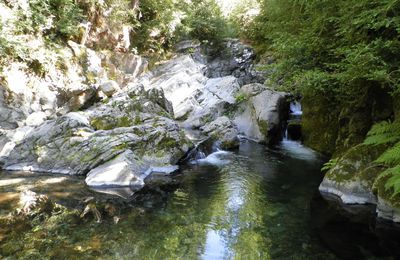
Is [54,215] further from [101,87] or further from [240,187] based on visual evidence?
[101,87]

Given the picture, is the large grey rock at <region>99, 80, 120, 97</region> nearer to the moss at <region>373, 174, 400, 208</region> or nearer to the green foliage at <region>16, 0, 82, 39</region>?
the green foliage at <region>16, 0, 82, 39</region>

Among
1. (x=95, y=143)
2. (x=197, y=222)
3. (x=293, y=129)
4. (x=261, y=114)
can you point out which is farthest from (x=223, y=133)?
(x=197, y=222)

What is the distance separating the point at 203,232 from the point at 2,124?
8.57 m

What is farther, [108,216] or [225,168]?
[225,168]

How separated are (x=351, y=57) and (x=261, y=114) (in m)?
7.17

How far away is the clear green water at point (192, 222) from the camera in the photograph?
5.19m

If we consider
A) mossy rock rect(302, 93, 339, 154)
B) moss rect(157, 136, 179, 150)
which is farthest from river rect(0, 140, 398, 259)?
mossy rock rect(302, 93, 339, 154)

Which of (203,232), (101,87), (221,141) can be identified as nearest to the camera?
(203,232)

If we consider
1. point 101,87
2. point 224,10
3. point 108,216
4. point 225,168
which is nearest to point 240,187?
point 225,168

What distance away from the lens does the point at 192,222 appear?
6285mm

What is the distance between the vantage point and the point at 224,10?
85.1 ft

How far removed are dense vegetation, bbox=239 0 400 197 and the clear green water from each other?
179 centimetres

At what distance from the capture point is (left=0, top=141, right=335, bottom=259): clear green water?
5191mm

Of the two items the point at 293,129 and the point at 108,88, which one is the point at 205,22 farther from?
the point at 293,129
